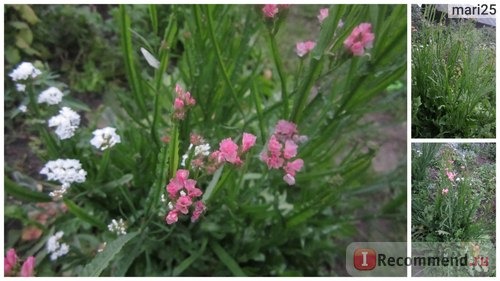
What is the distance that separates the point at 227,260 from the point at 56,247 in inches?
11.5

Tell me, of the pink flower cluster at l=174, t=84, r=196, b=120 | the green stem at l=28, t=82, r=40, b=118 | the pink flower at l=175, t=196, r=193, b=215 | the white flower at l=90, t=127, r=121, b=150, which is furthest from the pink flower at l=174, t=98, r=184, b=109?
the green stem at l=28, t=82, r=40, b=118

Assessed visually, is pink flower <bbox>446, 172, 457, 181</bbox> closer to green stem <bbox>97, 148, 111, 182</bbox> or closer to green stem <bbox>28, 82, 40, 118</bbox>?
green stem <bbox>97, 148, 111, 182</bbox>

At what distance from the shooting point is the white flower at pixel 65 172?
2.63ft

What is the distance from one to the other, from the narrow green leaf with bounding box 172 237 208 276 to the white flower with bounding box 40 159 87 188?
0.72ft

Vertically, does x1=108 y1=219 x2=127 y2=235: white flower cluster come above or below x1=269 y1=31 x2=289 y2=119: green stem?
below

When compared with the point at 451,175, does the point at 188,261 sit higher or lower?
lower

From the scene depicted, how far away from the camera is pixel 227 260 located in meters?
0.91

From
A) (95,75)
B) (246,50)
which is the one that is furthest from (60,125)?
(95,75)

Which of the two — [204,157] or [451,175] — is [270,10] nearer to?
[204,157]

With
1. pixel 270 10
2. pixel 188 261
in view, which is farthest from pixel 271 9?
pixel 188 261

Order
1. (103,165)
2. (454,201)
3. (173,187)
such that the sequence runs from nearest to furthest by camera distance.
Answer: (173,187) → (454,201) → (103,165)

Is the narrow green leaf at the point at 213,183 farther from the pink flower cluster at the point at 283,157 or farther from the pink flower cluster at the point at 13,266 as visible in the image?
the pink flower cluster at the point at 13,266

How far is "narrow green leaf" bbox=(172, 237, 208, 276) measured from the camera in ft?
2.87

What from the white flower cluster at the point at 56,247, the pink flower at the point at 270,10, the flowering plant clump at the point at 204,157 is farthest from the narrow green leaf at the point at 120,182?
the pink flower at the point at 270,10
